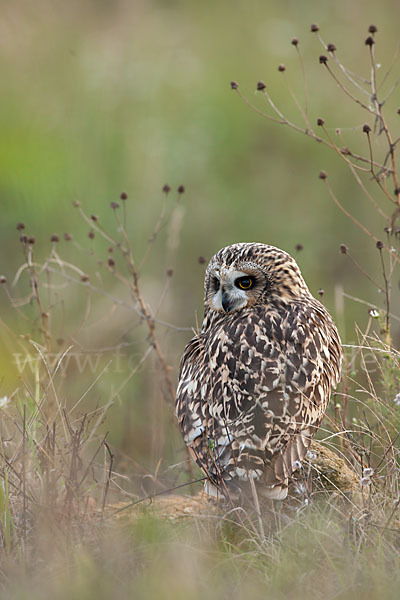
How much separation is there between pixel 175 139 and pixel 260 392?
6.52m

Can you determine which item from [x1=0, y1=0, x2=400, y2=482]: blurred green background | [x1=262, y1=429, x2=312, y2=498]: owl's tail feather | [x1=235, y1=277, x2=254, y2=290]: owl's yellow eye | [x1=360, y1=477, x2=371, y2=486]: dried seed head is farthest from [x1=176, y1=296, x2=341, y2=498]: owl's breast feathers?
[x1=0, y1=0, x2=400, y2=482]: blurred green background

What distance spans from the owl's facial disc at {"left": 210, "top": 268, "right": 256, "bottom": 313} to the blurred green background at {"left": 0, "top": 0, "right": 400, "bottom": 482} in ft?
8.81

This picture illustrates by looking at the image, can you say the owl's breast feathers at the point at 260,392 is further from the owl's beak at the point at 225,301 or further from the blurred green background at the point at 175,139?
the blurred green background at the point at 175,139

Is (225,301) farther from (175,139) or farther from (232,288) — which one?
(175,139)

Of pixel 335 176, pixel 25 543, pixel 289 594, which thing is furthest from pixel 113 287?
pixel 289 594

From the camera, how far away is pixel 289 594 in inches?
115

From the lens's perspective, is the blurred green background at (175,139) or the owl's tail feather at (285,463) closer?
the owl's tail feather at (285,463)

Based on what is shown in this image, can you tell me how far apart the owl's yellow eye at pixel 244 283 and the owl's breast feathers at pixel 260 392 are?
131 millimetres

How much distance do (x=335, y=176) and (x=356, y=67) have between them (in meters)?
1.89

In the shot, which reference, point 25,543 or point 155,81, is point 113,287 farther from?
point 25,543

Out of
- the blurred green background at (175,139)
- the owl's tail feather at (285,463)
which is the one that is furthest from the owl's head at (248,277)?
the blurred green background at (175,139)

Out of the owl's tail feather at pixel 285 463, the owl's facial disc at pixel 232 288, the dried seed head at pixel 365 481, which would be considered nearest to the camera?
the dried seed head at pixel 365 481

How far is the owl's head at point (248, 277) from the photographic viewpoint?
14.5ft

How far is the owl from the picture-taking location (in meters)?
3.95
